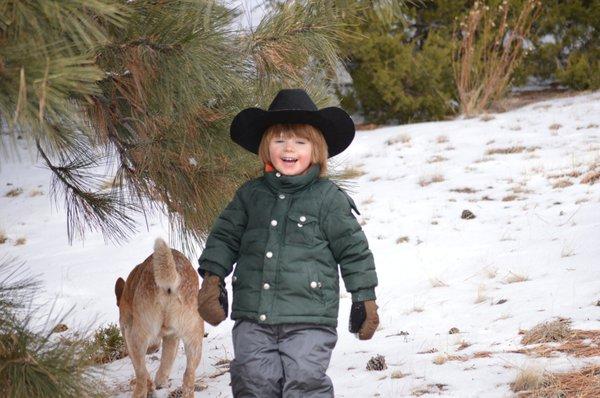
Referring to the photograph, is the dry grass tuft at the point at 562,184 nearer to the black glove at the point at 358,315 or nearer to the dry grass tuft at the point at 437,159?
the dry grass tuft at the point at 437,159

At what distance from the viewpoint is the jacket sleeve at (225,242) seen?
3312mm

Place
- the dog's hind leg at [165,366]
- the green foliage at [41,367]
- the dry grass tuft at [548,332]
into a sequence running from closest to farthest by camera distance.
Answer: the green foliage at [41,367]
the dry grass tuft at [548,332]
the dog's hind leg at [165,366]

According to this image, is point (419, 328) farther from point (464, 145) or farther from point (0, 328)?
point (464, 145)

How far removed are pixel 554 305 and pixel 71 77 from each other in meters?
3.57

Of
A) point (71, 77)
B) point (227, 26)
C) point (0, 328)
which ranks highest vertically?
point (227, 26)

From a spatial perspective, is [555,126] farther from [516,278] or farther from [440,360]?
[440,360]

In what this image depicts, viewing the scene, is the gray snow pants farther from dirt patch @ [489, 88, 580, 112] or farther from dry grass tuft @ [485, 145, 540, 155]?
dirt patch @ [489, 88, 580, 112]

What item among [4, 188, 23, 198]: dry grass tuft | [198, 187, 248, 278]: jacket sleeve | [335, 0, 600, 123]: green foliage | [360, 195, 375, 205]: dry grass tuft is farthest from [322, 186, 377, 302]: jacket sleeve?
[335, 0, 600, 123]: green foliage

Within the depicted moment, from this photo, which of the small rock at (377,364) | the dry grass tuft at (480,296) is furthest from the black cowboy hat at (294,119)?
the dry grass tuft at (480,296)

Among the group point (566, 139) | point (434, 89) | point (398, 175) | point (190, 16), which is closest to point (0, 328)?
point (190, 16)

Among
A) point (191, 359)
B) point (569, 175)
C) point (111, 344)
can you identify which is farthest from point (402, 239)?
point (191, 359)

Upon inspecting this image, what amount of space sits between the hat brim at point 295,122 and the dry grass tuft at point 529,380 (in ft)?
4.05

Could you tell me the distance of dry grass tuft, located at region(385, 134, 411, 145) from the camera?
11070 mm

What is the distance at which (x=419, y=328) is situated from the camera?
5.17 meters
